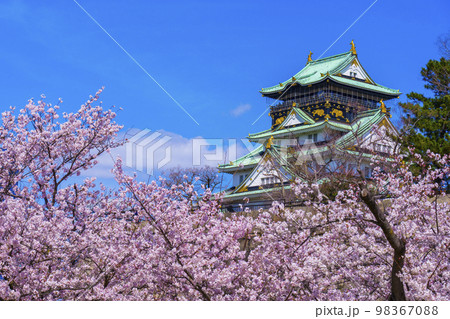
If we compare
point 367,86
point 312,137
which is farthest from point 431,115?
point 367,86

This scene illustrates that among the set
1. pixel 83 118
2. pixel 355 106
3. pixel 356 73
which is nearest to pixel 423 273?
pixel 83 118

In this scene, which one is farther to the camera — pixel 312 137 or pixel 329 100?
pixel 329 100

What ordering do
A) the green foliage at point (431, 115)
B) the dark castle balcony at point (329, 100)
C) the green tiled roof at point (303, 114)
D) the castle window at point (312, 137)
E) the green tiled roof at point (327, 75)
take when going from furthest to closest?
the green tiled roof at point (327, 75)
the dark castle balcony at point (329, 100)
the green tiled roof at point (303, 114)
the castle window at point (312, 137)
the green foliage at point (431, 115)

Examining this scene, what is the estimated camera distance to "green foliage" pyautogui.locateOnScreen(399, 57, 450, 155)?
70.7ft

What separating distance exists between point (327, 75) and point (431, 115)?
16.3 meters

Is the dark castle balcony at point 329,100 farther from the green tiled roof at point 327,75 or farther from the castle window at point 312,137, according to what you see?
the castle window at point 312,137

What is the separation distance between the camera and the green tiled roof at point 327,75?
4028cm

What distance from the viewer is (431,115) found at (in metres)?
22.9

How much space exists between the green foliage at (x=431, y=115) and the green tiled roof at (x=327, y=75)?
14.6 m

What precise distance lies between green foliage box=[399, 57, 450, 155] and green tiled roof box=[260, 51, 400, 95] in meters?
14.6

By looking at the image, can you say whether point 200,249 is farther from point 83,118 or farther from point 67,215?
point 83,118
